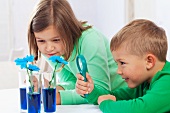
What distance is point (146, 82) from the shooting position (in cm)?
117

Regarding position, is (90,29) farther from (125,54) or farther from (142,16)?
(142,16)

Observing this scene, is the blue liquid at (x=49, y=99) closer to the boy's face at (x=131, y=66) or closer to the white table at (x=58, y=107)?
the white table at (x=58, y=107)

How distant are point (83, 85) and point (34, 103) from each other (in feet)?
0.55

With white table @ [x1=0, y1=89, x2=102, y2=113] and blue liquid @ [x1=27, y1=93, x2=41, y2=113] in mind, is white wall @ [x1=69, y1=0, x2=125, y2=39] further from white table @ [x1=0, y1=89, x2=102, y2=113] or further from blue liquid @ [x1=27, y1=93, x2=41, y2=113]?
blue liquid @ [x1=27, y1=93, x2=41, y2=113]

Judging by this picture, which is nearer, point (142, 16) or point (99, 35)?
point (99, 35)

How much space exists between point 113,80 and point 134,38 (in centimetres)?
37

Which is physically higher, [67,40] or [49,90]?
[67,40]

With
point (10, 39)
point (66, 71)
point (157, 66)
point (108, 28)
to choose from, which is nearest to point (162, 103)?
point (157, 66)

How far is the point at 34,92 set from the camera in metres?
1.08

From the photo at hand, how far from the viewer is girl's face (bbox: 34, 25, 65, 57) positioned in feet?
4.24

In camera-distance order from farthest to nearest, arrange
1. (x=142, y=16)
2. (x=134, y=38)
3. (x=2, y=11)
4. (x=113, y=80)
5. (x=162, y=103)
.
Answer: (x=2, y=11) → (x=142, y=16) → (x=113, y=80) → (x=134, y=38) → (x=162, y=103)

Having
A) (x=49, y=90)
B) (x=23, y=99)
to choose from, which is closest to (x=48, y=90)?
(x=49, y=90)

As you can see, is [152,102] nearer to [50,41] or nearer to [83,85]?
[83,85]

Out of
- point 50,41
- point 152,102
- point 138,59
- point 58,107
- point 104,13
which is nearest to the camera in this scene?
point 152,102
